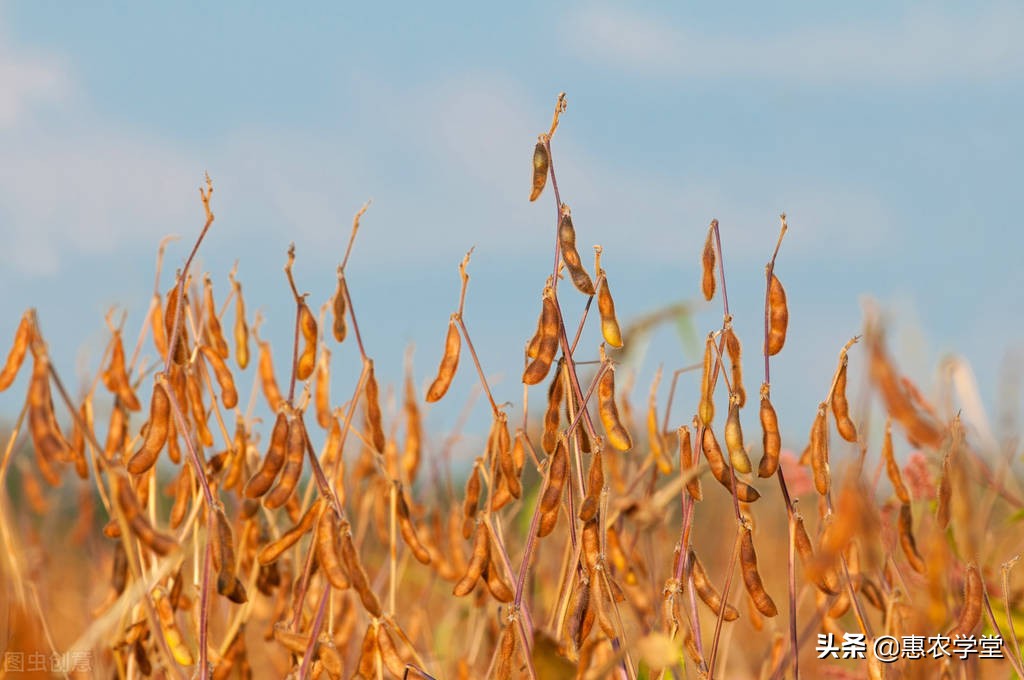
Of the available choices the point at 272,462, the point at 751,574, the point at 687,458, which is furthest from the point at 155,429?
the point at 751,574

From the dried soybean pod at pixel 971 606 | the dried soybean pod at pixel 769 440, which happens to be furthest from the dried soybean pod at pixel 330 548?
the dried soybean pod at pixel 971 606

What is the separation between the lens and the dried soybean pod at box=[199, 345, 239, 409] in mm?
2012

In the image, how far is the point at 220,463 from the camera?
2.13m

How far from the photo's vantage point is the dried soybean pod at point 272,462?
65.0 inches

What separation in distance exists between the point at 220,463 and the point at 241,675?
44cm

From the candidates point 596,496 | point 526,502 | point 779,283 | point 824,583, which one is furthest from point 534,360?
point 526,502

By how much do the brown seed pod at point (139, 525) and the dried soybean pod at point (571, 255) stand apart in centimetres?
69

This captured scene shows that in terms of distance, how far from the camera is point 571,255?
167 cm

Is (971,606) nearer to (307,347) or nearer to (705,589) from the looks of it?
(705,589)

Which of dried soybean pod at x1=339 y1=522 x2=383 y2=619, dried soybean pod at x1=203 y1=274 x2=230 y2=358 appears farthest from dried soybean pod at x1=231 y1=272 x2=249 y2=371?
dried soybean pod at x1=339 y1=522 x2=383 y2=619

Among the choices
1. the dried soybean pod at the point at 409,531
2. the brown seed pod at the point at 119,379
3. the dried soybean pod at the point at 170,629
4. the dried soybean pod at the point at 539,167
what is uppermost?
the dried soybean pod at the point at 539,167

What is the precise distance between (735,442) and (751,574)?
8.4 inches

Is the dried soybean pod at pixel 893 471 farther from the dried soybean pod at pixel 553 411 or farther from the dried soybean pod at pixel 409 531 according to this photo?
the dried soybean pod at pixel 409 531

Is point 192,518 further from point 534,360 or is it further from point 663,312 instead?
point 663,312
